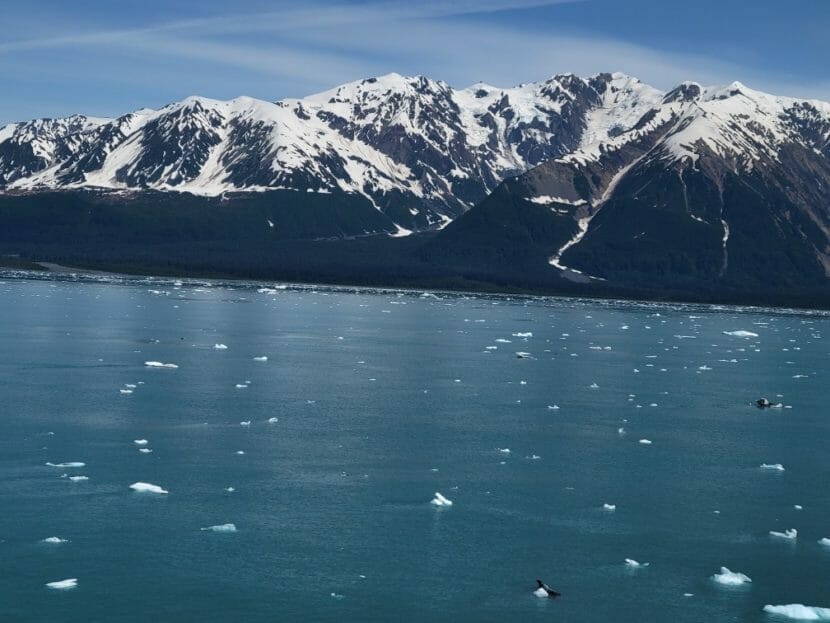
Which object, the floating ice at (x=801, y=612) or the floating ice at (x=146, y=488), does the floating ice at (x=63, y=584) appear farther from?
the floating ice at (x=801, y=612)

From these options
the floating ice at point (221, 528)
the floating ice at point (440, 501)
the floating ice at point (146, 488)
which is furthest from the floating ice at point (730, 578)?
the floating ice at point (146, 488)

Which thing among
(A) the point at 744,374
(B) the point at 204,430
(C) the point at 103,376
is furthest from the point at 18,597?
(A) the point at 744,374

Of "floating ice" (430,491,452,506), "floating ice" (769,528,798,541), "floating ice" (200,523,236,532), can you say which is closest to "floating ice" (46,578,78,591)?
"floating ice" (200,523,236,532)

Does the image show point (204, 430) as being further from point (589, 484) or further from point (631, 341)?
point (631, 341)

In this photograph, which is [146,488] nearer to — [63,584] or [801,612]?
[63,584]

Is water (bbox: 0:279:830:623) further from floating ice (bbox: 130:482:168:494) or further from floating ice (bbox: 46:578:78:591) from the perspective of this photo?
floating ice (bbox: 130:482:168:494)

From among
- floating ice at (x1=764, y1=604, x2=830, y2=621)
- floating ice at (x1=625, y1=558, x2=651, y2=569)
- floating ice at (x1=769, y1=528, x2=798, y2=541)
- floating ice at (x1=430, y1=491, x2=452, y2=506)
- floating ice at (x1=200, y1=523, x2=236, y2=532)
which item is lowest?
floating ice at (x1=764, y1=604, x2=830, y2=621)
